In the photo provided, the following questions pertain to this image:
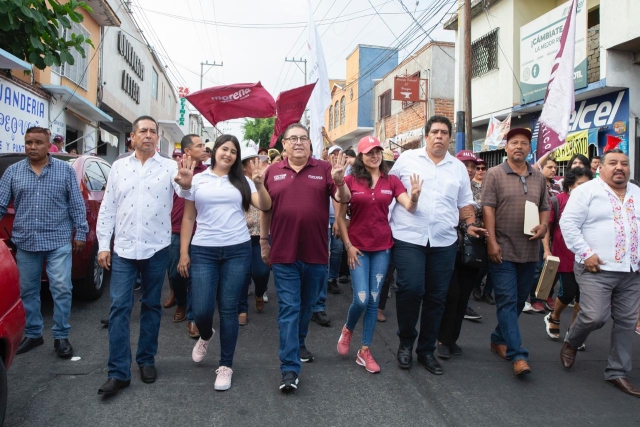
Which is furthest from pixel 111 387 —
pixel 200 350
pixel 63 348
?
pixel 63 348

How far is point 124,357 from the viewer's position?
3.62 m

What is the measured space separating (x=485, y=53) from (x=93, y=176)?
13.0 meters

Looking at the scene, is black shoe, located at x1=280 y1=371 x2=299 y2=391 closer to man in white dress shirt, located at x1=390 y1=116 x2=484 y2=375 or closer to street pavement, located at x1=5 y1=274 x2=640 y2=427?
street pavement, located at x1=5 y1=274 x2=640 y2=427

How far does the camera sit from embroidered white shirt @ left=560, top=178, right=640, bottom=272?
398 centimetres

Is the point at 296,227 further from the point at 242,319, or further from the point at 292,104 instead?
the point at 292,104

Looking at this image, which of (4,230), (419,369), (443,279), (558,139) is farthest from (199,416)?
(558,139)

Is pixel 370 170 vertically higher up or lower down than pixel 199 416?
higher up

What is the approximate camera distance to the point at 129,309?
365 cm

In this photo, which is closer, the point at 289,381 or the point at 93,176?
the point at 289,381

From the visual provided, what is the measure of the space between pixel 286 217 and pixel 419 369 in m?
1.72

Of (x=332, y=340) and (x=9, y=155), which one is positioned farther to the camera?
(x=9, y=155)

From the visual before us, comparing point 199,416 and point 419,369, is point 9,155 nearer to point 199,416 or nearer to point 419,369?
point 199,416

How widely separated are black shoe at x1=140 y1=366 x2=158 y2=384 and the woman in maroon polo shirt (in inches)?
63.3

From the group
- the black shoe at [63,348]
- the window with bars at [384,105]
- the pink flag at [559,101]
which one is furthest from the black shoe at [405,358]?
the window with bars at [384,105]
